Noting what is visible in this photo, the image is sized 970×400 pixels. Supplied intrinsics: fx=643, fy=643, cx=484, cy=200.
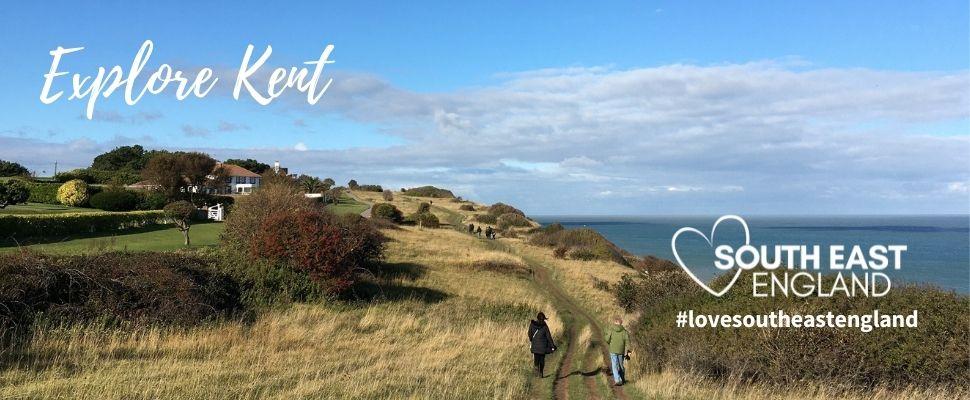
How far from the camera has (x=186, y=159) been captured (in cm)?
6362

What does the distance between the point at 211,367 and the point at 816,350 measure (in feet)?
39.4

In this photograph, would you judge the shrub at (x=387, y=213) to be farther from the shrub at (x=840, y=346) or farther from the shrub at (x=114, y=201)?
the shrub at (x=840, y=346)

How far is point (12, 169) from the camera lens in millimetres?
91375

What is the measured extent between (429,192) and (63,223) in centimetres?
13840

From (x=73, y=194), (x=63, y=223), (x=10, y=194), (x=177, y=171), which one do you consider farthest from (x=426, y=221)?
(x=63, y=223)

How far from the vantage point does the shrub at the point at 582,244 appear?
57.7 metres

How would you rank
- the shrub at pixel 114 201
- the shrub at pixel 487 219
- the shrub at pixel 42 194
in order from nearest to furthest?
the shrub at pixel 114 201, the shrub at pixel 42 194, the shrub at pixel 487 219

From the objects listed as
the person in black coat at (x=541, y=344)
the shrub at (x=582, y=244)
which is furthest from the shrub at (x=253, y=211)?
the shrub at (x=582, y=244)

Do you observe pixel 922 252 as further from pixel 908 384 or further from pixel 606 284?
pixel 908 384

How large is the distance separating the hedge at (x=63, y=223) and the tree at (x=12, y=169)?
67.4 m

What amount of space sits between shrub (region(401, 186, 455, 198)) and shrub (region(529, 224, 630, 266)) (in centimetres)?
9177

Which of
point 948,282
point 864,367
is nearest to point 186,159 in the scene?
point 864,367

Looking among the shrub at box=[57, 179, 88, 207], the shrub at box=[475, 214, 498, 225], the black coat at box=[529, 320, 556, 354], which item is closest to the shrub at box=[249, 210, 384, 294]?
the black coat at box=[529, 320, 556, 354]

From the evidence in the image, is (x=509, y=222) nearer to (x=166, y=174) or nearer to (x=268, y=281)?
(x=166, y=174)
